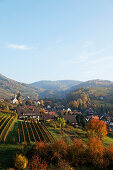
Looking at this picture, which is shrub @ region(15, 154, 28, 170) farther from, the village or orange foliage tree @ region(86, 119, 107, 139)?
the village

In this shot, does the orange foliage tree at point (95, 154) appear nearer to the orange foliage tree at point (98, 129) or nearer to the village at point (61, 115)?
the orange foliage tree at point (98, 129)

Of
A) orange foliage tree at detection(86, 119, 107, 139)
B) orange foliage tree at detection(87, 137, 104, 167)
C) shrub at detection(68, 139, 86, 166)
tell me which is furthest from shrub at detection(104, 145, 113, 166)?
orange foliage tree at detection(86, 119, 107, 139)

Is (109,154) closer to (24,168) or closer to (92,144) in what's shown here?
(92,144)

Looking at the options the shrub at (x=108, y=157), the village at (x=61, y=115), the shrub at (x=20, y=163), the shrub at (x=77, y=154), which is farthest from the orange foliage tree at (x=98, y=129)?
the shrub at (x=20, y=163)

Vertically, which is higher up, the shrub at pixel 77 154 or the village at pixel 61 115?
the shrub at pixel 77 154

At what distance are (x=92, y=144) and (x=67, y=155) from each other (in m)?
4.75

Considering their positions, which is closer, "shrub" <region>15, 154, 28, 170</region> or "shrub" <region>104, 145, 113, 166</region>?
"shrub" <region>15, 154, 28, 170</region>

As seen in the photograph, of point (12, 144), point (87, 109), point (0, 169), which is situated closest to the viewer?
point (0, 169)

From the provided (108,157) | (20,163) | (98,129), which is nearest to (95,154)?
(108,157)

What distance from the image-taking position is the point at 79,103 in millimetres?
143000

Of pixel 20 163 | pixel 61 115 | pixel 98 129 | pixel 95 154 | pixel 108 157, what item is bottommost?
pixel 61 115

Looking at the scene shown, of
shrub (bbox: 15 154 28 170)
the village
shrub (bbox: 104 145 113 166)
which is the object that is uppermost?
shrub (bbox: 15 154 28 170)

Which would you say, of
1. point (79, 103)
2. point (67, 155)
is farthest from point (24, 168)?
point (79, 103)

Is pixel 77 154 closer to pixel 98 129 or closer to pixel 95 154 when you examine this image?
pixel 95 154
